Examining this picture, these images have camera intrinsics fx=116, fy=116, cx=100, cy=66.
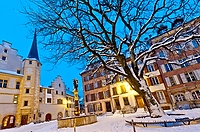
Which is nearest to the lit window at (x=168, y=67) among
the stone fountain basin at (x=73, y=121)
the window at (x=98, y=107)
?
the window at (x=98, y=107)

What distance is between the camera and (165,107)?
23125 millimetres

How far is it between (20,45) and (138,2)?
166562 millimetres

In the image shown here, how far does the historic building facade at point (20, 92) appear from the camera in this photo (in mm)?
22984

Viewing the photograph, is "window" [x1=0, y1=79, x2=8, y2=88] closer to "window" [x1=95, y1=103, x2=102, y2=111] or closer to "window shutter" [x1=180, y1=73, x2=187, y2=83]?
"window" [x1=95, y1=103, x2=102, y2=111]

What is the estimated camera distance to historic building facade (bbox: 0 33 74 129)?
23.0 meters

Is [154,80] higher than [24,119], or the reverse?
[154,80]

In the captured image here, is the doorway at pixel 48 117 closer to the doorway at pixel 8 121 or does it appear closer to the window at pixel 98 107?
the doorway at pixel 8 121

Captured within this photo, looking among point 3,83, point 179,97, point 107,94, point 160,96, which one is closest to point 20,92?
point 3,83

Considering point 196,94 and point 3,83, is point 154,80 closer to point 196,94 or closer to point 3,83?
point 196,94

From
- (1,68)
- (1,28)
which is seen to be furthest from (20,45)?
(1,68)

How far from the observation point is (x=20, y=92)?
82.4 ft

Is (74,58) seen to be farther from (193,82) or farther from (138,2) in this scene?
(193,82)

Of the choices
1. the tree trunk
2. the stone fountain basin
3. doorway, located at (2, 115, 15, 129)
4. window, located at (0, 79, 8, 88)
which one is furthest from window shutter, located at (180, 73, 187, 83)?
window, located at (0, 79, 8, 88)

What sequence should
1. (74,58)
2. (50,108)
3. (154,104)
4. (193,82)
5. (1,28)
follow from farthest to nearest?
(1,28)
(50,108)
(193,82)
(74,58)
(154,104)
